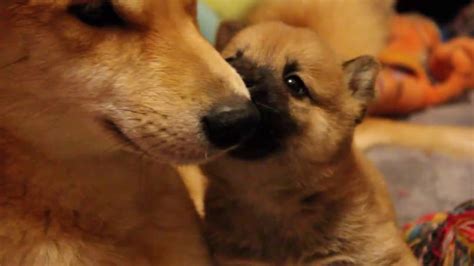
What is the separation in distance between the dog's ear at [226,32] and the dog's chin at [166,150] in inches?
17.9

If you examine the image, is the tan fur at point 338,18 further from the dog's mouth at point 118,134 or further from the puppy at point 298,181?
the dog's mouth at point 118,134

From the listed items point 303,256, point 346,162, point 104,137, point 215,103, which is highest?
point 215,103

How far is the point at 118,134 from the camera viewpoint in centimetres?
100

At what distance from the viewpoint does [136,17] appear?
98cm

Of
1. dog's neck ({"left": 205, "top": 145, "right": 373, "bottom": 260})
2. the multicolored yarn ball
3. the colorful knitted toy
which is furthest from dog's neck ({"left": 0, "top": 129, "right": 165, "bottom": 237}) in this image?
the colorful knitted toy

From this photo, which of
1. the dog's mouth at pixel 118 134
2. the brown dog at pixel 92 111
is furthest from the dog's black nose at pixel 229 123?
the dog's mouth at pixel 118 134

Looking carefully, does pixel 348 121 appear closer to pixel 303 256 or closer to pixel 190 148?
pixel 303 256

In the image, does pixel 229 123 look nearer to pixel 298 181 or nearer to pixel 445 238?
pixel 298 181

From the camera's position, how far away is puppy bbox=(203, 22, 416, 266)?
4.05 feet

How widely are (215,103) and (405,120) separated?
5.16 feet

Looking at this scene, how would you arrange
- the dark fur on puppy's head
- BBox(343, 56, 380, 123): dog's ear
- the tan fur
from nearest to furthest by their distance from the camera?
the dark fur on puppy's head → BBox(343, 56, 380, 123): dog's ear → the tan fur

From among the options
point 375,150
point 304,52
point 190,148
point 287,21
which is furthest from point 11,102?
point 375,150

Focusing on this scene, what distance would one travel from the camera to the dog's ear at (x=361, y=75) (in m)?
1.36

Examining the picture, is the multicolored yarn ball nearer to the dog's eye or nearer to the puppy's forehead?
the puppy's forehead
